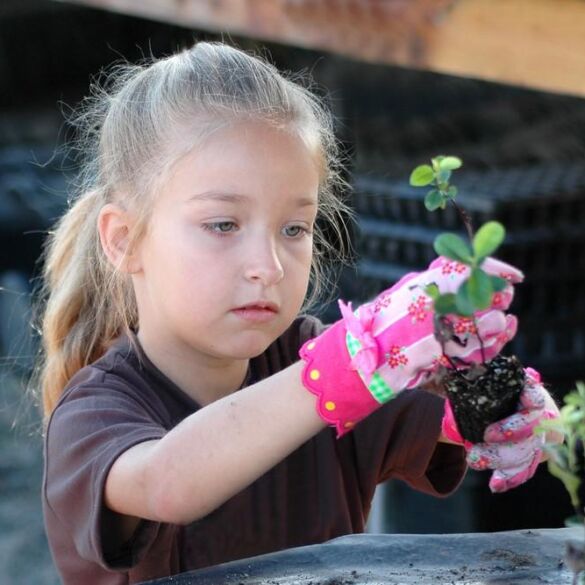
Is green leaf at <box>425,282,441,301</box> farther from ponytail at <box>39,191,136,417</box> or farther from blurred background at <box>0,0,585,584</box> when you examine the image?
blurred background at <box>0,0,585,584</box>

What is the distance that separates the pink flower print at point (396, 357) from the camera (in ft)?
3.73

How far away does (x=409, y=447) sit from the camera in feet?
5.19

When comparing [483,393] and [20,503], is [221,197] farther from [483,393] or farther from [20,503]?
[20,503]

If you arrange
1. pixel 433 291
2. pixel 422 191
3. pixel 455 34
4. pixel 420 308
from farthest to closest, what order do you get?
pixel 422 191 → pixel 455 34 → pixel 420 308 → pixel 433 291

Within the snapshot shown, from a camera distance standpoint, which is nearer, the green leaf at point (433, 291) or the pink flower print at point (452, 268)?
the green leaf at point (433, 291)

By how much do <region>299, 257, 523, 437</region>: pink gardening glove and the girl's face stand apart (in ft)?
0.60

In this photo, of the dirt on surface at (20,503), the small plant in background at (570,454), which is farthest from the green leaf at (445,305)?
the dirt on surface at (20,503)

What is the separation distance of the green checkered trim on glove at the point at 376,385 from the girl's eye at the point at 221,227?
0.84 ft

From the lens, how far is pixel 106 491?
4.17 feet

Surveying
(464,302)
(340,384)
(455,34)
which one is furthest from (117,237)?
(455,34)

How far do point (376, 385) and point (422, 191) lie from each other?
1541 millimetres

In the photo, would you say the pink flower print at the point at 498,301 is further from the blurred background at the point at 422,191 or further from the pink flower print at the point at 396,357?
the blurred background at the point at 422,191

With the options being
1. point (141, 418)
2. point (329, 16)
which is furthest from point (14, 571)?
point (141, 418)

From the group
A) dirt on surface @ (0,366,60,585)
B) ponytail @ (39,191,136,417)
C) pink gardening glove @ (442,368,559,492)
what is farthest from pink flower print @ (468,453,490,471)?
dirt on surface @ (0,366,60,585)
